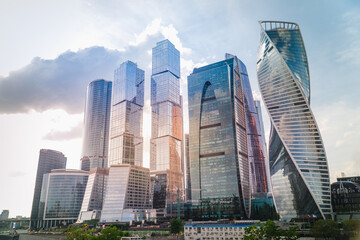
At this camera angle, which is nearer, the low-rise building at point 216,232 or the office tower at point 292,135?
the low-rise building at point 216,232

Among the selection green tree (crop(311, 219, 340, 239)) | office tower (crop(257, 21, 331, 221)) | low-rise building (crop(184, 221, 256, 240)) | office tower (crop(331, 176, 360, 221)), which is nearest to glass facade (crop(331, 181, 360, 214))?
office tower (crop(331, 176, 360, 221))

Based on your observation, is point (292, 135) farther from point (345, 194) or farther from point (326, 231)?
point (326, 231)

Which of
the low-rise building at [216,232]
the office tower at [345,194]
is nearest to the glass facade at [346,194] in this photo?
the office tower at [345,194]

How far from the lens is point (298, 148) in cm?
15050

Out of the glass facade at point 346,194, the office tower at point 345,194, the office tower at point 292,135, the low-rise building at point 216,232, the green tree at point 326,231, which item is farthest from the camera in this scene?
the glass facade at point 346,194

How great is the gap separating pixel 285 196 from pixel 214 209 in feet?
177

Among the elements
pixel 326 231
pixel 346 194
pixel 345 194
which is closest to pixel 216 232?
pixel 326 231

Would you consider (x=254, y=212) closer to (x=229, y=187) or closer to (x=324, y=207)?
(x=229, y=187)

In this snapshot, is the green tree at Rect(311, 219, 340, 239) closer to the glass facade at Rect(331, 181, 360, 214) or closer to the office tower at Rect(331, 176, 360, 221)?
the office tower at Rect(331, 176, 360, 221)

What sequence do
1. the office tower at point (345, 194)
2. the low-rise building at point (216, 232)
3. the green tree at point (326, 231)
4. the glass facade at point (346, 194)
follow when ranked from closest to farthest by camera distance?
1. the green tree at point (326, 231)
2. the low-rise building at point (216, 232)
3. the office tower at point (345, 194)
4. the glass facade at point (346, 194)

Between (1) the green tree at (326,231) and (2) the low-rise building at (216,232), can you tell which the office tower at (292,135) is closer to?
(1) the green tree at (326,231)

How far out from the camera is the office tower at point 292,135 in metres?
146

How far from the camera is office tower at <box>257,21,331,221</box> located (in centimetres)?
14550

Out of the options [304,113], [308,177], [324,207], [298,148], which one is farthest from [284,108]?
[324,207]
